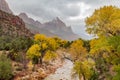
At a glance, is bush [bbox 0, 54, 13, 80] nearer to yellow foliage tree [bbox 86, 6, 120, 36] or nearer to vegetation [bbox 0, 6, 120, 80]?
vegetation [bbox 0, 6, 120, 80]

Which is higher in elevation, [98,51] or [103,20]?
[103,20]

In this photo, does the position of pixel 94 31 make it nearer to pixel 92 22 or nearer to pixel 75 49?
pixel 92 22

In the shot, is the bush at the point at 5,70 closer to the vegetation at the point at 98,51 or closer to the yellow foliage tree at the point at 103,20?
the vegetation at the point at 98,51

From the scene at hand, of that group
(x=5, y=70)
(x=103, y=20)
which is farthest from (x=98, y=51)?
(x=5, y=70)

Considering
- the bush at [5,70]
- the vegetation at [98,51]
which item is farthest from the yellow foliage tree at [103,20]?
the bush at [5,70]

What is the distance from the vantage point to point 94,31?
139 ft

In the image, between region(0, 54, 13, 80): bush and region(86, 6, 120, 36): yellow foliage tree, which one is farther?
region(0, 54, 13, 80): bush

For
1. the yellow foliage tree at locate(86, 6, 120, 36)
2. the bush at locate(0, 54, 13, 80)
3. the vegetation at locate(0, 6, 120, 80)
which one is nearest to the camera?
the vegetation at locate(0, 6, 120, 80)

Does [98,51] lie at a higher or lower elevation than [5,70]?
lower

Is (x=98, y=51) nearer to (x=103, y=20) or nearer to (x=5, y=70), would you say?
(x=103, y=20)

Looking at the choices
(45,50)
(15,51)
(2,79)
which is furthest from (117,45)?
(15,51)

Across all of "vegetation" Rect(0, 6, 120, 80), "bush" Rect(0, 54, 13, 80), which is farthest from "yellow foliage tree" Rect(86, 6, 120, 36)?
"bush" Rect(0, 54, 13, 80)

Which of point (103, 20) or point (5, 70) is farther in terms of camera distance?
point (5, 70)

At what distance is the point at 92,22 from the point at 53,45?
1461 inches
